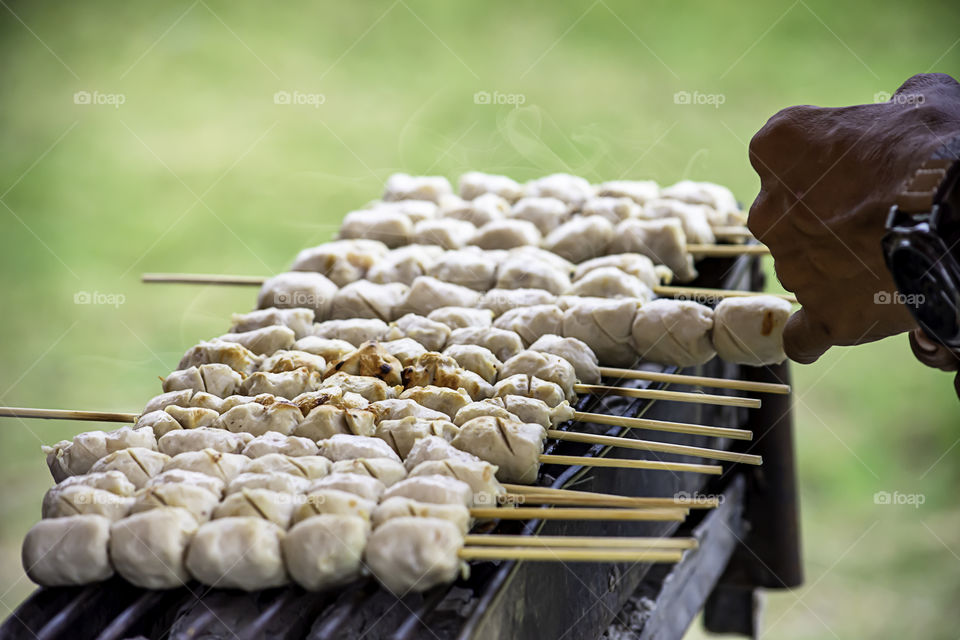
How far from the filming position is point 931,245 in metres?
1.86

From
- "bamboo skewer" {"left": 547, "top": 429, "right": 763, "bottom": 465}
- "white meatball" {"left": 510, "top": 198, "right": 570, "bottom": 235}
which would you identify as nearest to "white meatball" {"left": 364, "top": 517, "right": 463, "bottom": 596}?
"bamboo skewer" {"left": 547, "top": 429, "right": 763, "bottom": 465}

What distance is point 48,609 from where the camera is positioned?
2.08 meters

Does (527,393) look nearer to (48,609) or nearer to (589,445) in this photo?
(589,445)

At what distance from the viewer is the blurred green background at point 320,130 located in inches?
275

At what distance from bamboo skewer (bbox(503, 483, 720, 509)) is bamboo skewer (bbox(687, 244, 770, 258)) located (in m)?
1.62

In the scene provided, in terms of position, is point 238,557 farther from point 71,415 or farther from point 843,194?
point 843,194

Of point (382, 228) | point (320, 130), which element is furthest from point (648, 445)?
point (320, 130)

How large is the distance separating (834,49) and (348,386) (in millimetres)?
8575

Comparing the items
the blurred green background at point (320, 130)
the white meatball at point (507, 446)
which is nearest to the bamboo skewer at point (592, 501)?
the white meatball at point (507, 446)

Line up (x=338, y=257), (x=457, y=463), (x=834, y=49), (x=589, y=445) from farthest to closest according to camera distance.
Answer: (x=834, y=49), (x=338, y=257), (x=589, y=445), (x=457, y=463)

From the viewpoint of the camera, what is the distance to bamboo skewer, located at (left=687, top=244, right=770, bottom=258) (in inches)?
142

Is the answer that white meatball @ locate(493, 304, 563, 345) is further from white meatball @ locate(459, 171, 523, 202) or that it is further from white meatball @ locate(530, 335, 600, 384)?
white meatball @ locate(459, 171, 523, 202)

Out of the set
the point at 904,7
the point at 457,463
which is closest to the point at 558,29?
the point at 904,7

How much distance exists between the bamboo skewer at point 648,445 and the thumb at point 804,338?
16.6 inches
